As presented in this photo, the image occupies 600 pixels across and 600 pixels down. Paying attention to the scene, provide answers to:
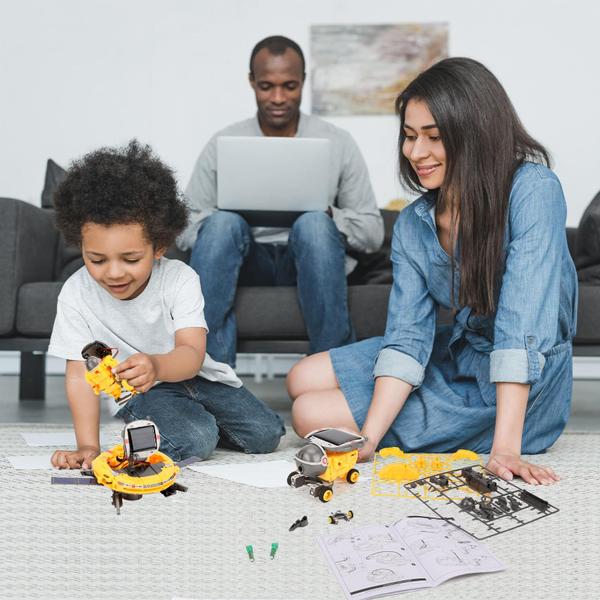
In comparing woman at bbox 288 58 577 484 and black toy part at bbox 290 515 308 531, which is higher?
woman at bbox 288 58 577 484

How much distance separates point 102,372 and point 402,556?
1.53 feet

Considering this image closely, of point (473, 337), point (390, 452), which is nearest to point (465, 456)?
point (390, 452)

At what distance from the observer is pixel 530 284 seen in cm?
129

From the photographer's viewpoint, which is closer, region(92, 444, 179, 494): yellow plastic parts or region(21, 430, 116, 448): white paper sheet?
region(92, 444, 179, 494): yellow plastic parts

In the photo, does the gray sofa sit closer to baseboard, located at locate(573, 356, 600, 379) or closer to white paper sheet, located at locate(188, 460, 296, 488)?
white paper sheet, located at locate(188, 460, 296, 488)

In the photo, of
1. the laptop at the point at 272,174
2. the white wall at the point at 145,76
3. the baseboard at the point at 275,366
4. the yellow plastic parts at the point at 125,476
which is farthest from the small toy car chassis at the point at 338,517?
the white wall at the point at 145,76

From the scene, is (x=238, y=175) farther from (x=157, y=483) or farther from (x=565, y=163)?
(x=565, y=163)

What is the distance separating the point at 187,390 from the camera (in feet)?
4.91

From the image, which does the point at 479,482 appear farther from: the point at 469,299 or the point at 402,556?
the point at 469,299

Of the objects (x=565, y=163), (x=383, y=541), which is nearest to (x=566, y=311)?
(x=383, y=541)

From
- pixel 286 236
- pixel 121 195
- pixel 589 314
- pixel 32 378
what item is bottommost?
pixel 32 378

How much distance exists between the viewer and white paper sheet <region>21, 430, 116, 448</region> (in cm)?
150

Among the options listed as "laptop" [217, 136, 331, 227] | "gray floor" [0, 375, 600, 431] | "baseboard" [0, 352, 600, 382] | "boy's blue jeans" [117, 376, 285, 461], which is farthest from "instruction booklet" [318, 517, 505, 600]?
"baseboard" [0, 352, 600, 382]

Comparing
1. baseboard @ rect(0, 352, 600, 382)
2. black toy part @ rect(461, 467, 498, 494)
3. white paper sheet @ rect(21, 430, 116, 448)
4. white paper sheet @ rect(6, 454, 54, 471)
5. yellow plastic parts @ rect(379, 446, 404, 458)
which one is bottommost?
baseboard @ rect(0, 352, 600, 382)
